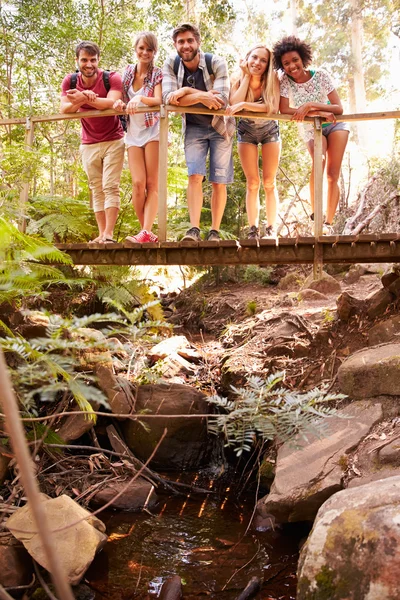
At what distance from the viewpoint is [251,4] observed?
27234 millimetres

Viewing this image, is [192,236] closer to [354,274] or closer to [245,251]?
[245,251]

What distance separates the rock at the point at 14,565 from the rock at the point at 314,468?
1.70 m

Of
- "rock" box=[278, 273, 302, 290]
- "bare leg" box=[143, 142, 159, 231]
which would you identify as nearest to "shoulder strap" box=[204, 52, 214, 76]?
"bare leg" box=[143, 142, 159, 231]

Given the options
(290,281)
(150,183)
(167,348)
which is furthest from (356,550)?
→ (290,281)

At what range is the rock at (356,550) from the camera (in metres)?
2.50

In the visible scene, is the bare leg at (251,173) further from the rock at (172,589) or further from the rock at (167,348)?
the rock at (172,589)

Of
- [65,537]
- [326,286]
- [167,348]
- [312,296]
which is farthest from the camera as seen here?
[326,286]

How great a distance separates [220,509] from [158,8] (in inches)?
453

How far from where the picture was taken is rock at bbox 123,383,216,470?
221 inches

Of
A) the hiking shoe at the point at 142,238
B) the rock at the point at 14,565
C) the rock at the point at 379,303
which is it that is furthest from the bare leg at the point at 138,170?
the rock at the point at 14,565

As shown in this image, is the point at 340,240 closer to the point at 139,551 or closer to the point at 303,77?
the point at 303,77

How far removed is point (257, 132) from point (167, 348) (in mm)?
3026

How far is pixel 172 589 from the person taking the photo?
352 centimetres

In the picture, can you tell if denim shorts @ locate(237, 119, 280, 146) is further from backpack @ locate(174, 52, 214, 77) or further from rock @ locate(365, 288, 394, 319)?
rock @ locate(365, 288, 394, 319)
